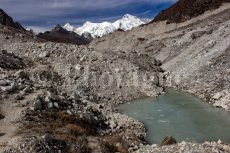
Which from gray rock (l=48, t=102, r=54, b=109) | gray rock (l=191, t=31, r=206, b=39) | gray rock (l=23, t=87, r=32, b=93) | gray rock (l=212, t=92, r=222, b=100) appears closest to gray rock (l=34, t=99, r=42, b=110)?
gray rock (l=48, t=102, r=54, b=109)

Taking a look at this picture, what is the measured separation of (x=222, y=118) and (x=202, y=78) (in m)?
12.5

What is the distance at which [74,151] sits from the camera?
82.0 feet

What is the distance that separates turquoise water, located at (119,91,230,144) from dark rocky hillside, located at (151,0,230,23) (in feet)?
120

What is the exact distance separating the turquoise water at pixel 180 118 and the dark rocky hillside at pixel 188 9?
120 ft

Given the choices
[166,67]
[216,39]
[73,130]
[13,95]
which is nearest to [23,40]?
[166,67]

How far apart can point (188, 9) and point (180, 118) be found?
165 ft

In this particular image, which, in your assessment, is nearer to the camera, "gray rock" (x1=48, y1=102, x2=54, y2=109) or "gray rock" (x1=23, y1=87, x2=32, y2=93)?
"gray rock" (x1=48, y1=102, x2=54, y2=109)

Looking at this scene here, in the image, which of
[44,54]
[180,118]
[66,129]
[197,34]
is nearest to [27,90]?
[66,129]

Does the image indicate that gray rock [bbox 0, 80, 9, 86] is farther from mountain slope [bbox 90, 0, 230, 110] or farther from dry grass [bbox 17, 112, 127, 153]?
mountain slope [bbox 90, 0, 230, 110]

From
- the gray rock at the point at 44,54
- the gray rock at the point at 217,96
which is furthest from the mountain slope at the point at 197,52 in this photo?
the gray rock at the point at 44,54

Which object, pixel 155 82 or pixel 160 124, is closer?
pixel 160 124

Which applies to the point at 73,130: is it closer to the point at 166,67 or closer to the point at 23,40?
the point at 166,67

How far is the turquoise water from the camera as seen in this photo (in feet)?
99.8

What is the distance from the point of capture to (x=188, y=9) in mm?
82625
